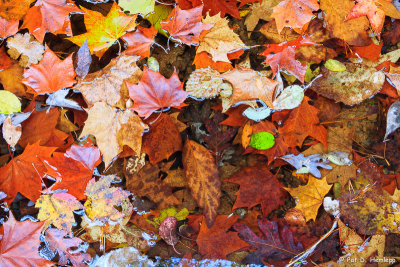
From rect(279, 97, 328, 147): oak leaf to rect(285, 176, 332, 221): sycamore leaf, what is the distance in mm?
199

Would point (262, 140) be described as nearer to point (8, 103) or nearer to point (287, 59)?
point (287, 59)

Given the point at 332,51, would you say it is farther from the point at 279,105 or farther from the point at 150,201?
the point at 150,201

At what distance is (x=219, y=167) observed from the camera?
1.39 meters

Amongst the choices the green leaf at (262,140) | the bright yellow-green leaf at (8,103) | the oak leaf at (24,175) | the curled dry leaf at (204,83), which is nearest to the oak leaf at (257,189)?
the green leaf at (262,140)

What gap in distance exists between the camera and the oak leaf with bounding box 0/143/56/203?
127 cm

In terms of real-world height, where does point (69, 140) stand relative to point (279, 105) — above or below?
below

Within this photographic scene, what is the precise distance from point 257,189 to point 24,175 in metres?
1.02

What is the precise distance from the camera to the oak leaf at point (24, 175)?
4.17 ft

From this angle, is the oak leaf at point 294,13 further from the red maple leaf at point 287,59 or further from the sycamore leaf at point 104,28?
the sycamore leaf at point 104,28

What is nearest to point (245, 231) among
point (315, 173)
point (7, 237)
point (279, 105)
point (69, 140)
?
point (315, 173)

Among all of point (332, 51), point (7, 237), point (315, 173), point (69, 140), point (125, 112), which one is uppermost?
point (332, 51)

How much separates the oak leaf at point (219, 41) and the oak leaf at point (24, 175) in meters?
0.85

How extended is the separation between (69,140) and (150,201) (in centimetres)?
45

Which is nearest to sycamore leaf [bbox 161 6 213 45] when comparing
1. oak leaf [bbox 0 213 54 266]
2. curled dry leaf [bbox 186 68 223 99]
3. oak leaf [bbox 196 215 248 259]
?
curled dry leaf [bbox 186 68 223 99]
